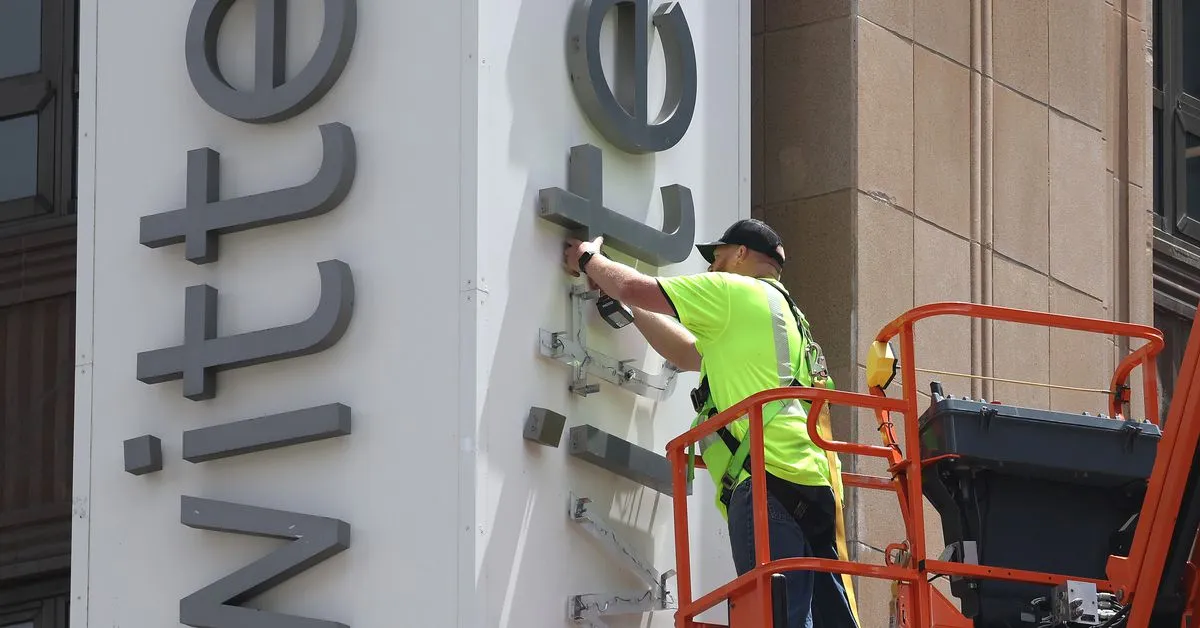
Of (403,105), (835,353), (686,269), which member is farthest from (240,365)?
(835,353)

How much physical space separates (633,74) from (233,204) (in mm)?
2286

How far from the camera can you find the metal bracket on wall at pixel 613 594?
34.9ft

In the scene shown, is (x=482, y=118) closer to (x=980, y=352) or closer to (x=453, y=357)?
(x=453, y=357)

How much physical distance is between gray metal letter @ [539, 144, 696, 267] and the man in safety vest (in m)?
0.13

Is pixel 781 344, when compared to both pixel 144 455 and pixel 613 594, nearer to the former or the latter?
pixel 613 594

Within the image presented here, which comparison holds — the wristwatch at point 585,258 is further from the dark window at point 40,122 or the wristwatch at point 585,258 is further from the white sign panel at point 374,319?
the dark window at point 40,122

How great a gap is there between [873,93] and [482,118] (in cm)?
363

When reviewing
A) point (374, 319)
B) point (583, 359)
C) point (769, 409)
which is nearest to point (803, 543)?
point (769, 409)

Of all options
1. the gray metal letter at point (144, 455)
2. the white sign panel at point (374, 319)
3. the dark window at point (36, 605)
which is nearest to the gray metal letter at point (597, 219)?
the white sign panel at point (374, 319)

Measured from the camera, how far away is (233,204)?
11.0 m

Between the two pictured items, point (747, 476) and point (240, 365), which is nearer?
point (747, 476)

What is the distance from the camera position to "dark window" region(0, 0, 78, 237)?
1571cm

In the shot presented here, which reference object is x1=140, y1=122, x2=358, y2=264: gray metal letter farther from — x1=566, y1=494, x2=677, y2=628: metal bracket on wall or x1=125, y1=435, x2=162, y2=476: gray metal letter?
x1=566, y1=494, x2=677, y2=628: metal bracket on wall

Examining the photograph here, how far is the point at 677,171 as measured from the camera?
11953 mm
